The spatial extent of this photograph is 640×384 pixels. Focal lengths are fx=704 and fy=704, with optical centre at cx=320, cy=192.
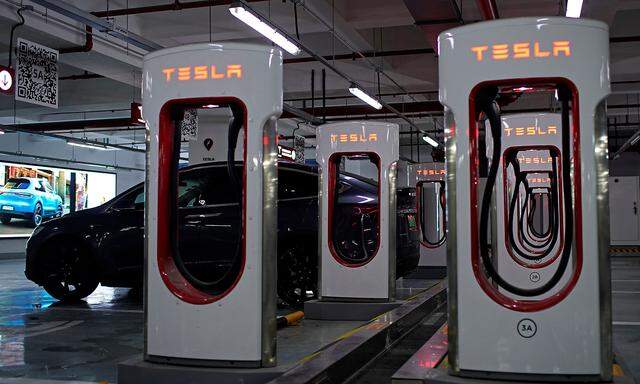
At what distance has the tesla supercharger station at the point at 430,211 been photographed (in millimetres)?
11609

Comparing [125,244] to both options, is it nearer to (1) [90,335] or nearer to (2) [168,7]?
(1) [90,335]

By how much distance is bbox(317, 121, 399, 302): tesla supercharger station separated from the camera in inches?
274

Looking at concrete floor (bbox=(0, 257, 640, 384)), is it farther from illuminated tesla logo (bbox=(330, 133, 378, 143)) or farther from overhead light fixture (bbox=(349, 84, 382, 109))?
overhead light fixture (bbox=(349, 84, 382, 109))

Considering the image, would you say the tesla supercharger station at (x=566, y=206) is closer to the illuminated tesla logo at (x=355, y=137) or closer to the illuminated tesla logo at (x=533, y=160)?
the illuminated tesla logo at (x=355, y=137)

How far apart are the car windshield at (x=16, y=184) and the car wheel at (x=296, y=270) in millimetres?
16270

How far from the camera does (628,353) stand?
593cm

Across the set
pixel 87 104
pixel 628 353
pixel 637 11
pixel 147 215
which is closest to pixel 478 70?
pixel 147 215

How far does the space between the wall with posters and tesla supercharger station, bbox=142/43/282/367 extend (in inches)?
730

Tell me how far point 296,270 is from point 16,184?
16.4 m

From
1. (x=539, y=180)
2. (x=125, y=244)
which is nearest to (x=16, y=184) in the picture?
(x=125, y=244)

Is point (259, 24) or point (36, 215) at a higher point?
point (259, 24)

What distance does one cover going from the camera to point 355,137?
6.95 metres

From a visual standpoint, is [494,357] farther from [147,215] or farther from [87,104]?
[87,104]

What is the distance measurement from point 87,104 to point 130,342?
42.4 ft
